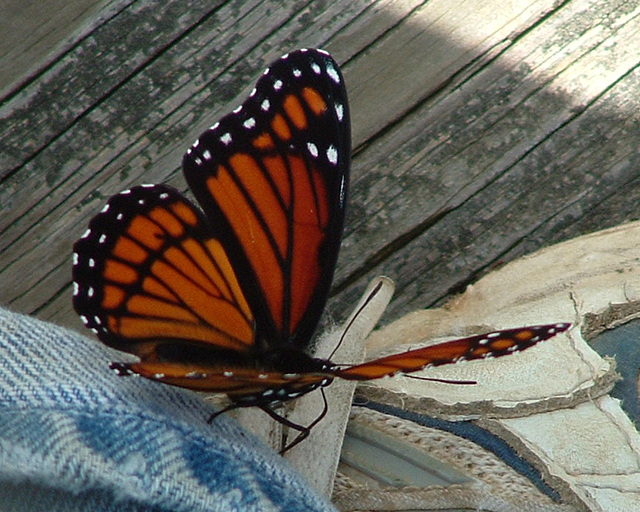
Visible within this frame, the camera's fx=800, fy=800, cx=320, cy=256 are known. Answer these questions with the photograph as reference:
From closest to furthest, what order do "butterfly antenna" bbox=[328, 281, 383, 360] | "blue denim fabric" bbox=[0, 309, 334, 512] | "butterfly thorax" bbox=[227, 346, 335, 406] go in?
"blue denim fabric" bbox=[0, 309, 334, 512]
"butterfly thorax" bbox=[227, 346, 335, 406]
"butterfly antenna" bbox=[328, 281, 383, 360]

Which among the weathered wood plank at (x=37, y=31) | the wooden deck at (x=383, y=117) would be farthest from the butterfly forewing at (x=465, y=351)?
the weathered wood plank at (x=37, y=31)

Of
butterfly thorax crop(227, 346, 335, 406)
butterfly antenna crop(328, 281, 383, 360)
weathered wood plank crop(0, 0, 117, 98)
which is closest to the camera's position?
butterfly thorax crop(227, 346, 335, 406)

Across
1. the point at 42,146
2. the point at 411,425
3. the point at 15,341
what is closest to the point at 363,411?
the point at 411,425

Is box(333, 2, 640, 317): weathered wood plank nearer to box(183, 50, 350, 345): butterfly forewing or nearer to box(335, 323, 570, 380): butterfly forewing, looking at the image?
box(183, 50, 350, 345): butterfly forewing

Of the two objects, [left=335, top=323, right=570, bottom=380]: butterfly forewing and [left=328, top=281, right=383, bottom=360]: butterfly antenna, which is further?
[left=328, top=281, right=383, bottom=360]: butterfly antenna

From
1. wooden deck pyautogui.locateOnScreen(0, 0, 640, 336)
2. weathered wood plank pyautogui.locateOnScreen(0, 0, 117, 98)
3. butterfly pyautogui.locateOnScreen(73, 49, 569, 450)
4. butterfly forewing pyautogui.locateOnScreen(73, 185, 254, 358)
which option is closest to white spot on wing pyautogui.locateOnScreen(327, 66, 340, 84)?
butterfly pyautogui.locateOnScreen(73, 49, 569, 450)

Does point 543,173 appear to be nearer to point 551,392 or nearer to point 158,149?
point 551,392

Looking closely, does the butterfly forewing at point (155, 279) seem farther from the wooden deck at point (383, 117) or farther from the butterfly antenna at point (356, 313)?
the wooden deck at point (383, 117)

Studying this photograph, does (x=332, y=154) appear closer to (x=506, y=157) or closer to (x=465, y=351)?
(x=465, y=351)
